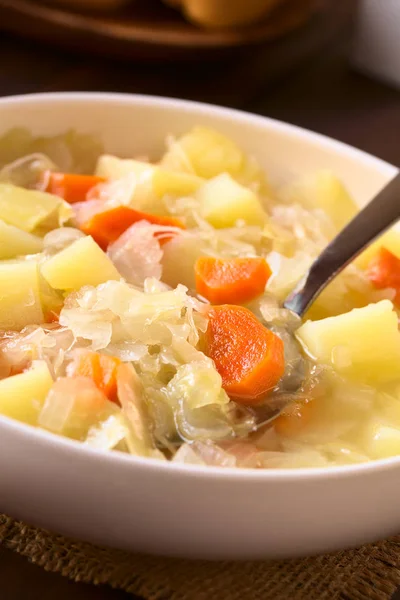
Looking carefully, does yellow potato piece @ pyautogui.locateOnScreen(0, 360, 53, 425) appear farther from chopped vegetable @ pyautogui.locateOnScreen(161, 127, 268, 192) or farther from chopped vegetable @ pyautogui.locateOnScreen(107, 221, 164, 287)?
chopped vegetable @ pyautogui.locateOnScreen(161, 127, 268, 192)

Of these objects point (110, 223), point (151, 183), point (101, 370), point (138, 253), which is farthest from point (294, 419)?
point (151, 183)

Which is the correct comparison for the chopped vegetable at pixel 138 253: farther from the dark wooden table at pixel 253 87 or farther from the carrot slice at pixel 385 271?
the dark wooden table at pixel 253 87

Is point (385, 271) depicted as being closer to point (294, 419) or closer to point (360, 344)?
point (360, 344)

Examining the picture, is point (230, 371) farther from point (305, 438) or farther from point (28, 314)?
point (28, 314)

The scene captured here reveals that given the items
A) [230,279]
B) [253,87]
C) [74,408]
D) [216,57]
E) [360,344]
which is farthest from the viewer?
[253,87]

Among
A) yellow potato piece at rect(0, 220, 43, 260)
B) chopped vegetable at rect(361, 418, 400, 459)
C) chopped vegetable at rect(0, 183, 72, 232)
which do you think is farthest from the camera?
chopped vegetable at rect(0, 183, 72, 232)

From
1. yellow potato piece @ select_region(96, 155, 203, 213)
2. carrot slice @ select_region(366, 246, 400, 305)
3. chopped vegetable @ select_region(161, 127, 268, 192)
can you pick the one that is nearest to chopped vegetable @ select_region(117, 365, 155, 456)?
yellow potato piece @ select_region(96, 155, 203, 213)
